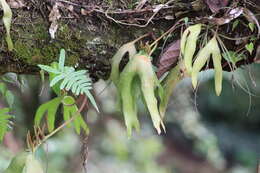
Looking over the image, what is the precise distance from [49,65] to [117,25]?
16 centimetres

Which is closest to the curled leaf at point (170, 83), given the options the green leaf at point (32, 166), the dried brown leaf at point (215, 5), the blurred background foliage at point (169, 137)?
the dried brown leaf at point (215, 5)

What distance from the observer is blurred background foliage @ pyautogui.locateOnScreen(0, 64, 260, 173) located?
8.78ft

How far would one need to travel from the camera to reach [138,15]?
0.92 meters

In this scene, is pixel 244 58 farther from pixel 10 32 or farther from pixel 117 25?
pixel 10 32

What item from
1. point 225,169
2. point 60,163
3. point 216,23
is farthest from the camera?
point 225,169

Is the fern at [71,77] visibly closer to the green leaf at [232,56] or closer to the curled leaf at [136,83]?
the curled leaf at [136,83]

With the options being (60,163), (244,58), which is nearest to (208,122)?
(60,163)

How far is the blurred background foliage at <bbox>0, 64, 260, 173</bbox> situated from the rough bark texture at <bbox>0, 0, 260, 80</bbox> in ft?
4.18

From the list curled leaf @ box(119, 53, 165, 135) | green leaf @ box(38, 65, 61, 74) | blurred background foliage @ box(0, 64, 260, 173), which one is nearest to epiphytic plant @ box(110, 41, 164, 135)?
curled leaf @ box(119, 53, 165, 135)

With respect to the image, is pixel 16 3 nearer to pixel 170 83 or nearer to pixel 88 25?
pixel 88 25

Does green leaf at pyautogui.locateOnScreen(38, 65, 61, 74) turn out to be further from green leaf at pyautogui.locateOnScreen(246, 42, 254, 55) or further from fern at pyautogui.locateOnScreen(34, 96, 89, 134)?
green leaf at pyautogui.locateOnScreen(246, 42, 254, 55)

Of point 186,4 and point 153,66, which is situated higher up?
point 186,4

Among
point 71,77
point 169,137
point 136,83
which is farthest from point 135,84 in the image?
point 169,137

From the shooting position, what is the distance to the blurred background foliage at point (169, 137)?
8.78 ft
